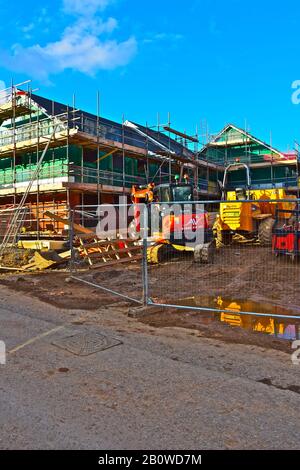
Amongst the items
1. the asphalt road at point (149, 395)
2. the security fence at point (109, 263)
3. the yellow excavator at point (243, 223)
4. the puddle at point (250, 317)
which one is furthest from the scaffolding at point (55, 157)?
the asphalt road at point (149, 395)

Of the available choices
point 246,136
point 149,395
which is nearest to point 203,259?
point 149,395

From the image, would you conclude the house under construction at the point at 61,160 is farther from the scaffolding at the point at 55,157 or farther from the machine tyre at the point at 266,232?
the machine tyre at the point at 266,232

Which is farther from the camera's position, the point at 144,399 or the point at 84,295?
the point at 84,295

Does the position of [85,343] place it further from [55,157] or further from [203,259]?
[55,157]

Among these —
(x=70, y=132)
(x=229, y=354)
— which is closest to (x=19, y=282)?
(x=229, y=354)

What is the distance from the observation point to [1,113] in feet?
81.4

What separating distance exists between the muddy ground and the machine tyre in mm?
1547

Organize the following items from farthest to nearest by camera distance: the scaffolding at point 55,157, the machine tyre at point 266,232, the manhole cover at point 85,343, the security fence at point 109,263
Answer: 1. the scaffolding at point 55,157
2. the machine tyre at point 266,232
3. the security fence at point 109,263
4. the manhole cover at point 85,343

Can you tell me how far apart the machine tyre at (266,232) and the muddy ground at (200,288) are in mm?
1547

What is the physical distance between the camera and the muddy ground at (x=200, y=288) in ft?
21.1

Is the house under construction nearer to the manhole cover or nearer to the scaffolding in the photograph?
the scaffolding

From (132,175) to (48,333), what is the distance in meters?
21.4

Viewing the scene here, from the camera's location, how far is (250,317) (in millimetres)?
6836
